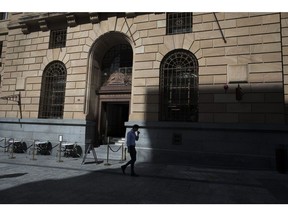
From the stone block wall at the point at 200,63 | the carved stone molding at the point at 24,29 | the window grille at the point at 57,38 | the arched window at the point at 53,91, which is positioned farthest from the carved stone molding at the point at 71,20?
the carved stone molding at the point at 24,29

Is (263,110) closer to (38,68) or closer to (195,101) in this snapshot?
(195,101)

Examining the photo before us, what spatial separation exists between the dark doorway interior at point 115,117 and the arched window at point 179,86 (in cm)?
362

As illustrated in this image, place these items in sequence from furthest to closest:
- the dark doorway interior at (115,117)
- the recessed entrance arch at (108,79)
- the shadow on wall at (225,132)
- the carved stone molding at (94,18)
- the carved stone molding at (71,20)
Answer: the dark doorway interior at (115,117) → the carved stone molding at (71,20) → the recessed entrance arch at (108,79) → the carved stone molding at (94,18) → the shadow on wall at (225,132)

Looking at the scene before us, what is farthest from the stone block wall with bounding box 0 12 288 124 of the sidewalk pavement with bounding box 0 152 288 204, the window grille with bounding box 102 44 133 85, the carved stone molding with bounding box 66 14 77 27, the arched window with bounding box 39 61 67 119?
the sidewalk pavement with bounding box 0 152 288 204

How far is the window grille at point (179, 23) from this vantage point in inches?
524

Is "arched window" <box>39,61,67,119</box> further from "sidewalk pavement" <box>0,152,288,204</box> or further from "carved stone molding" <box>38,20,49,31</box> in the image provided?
"sidewalk pavement" <box>0,152,288,204</box>

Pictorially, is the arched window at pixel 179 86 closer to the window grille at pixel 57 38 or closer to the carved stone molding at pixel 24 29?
the window grille at pixel 57 38

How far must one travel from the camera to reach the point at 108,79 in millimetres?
15641

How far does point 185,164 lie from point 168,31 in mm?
7482

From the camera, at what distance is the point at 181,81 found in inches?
509

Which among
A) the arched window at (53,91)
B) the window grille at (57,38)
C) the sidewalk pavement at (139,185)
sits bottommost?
the sidewalk pavement at (139,185)

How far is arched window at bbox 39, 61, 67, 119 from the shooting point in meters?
15.5

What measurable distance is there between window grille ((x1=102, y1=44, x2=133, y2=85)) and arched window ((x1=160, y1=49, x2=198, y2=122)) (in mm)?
2928

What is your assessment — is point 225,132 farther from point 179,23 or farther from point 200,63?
point 179,23
